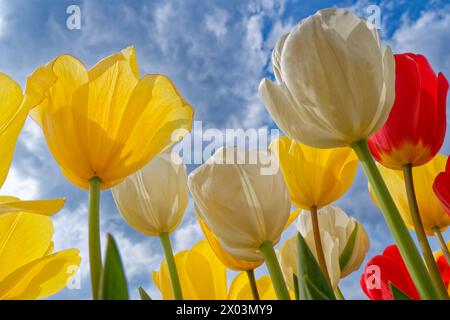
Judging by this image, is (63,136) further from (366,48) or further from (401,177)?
(401,177)

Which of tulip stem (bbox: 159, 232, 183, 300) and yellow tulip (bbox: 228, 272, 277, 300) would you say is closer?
tulip stem (bbox: 159, 232, 183, 300)

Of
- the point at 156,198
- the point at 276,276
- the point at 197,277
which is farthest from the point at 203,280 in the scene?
the point at 276,276

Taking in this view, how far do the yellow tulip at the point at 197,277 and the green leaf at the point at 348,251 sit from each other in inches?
5.4

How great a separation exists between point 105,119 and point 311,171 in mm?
252

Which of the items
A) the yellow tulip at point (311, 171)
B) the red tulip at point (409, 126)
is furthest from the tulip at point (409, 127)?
the yellow tulip at point (311, 171)

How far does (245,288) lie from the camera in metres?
0.64

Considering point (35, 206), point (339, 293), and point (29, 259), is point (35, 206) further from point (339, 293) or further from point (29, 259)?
point (339, 293)

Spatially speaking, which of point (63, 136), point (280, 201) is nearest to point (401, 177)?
point (280, 201)

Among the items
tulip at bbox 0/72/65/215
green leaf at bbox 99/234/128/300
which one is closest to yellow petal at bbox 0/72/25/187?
tulip at bbox 0/72/65/215

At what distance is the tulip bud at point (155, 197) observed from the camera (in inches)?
20.3

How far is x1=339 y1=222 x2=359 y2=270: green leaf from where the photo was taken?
2.01ft

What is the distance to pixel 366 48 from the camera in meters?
0.37

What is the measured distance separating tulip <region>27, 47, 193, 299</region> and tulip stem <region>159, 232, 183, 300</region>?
0.09 m

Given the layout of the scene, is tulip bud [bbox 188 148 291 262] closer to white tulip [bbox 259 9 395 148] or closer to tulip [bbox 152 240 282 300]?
white tulip [bbox 259 9 395 148]
